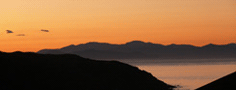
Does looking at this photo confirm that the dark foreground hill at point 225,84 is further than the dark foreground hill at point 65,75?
No

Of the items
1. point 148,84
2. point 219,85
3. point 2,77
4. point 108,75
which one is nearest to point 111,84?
point 108,75

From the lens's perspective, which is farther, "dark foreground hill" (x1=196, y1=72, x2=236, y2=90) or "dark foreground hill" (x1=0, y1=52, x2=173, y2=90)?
"dark foreground hill" (x1=0, y1=52, x2=173, y2=90)

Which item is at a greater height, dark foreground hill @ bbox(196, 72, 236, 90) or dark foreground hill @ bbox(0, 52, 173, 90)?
dark foreground hill @ bbox(0, 52, 173, 90)

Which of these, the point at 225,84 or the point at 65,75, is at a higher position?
the point at 65,75

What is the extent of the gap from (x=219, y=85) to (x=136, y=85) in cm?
5570

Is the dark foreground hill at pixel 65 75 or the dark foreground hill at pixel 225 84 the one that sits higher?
the dark foreground hill at pixel 65 75

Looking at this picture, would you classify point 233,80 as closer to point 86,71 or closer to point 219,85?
point 219,85

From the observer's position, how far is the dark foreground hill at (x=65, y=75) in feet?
270

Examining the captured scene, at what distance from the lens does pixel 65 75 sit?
88000 millimetres

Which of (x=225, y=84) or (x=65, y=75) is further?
(x=65, y=75)

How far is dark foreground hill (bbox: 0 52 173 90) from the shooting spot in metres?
82.4

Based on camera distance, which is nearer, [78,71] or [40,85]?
[40,85]

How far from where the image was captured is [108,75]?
93.8m

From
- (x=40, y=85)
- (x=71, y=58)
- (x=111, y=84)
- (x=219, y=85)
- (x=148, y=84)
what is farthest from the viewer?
(x=71, y=58)
